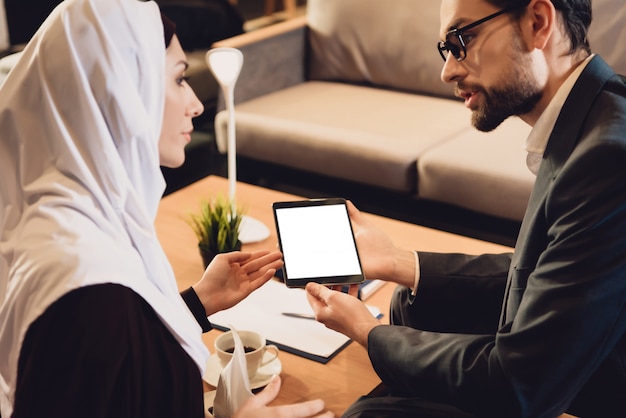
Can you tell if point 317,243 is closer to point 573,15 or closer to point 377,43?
point 573,15

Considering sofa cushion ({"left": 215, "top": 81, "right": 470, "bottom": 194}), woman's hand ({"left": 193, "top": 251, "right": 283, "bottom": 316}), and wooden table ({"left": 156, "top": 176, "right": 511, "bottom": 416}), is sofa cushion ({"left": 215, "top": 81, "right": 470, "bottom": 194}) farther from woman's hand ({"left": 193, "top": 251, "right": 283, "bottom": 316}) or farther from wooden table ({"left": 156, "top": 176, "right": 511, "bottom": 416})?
woman's hand ({"left": 193, "top": 251, "right": 283, "bottom": 316})

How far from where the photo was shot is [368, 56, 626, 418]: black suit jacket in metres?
1.33

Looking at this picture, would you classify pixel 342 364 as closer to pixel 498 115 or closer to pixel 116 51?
pixel 498 115

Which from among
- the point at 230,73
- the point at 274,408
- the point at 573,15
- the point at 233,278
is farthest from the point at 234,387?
the point at 230,73

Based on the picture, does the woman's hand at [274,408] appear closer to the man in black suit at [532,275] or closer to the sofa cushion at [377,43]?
the man in black suit at [532,275]

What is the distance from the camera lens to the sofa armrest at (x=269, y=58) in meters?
3.62

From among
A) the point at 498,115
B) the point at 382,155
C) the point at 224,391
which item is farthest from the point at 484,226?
the point at 224,391

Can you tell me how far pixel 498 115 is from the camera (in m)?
1.71

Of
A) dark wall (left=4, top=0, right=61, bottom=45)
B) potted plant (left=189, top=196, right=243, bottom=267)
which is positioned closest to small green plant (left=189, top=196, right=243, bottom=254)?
potted plant (left=189, top=196, right=243, bottom=267)

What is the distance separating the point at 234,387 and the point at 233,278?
34 cm

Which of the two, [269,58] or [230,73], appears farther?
[269,58]

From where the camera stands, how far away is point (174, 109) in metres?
1.54

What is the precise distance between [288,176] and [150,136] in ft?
6.91

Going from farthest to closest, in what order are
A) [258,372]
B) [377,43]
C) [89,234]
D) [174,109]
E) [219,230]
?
1. [377,43]
2. [219,230]
3. [258,372]
4. [174,109]
5. [89,234]
